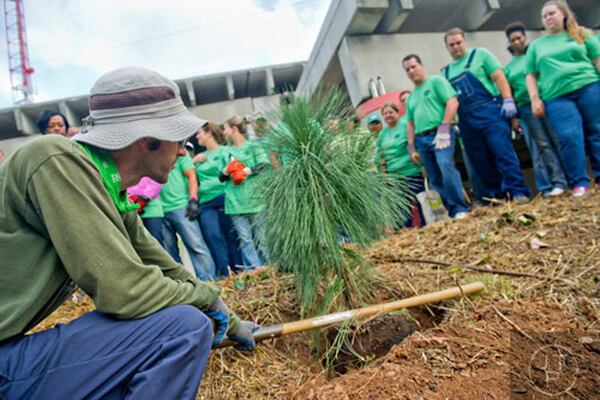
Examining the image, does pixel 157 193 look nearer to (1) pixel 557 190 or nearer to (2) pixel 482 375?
(2) pixel 482 375

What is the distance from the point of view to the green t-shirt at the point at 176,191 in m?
3.61

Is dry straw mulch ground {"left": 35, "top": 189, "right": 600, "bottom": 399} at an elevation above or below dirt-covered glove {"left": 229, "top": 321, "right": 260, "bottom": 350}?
below

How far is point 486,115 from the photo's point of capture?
367 cm

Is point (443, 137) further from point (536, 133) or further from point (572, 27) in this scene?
point (572, 27)

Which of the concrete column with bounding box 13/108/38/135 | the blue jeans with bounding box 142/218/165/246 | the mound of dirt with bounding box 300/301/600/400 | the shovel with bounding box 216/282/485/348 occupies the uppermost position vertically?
the concrete column with bounding box 13/108/38/135

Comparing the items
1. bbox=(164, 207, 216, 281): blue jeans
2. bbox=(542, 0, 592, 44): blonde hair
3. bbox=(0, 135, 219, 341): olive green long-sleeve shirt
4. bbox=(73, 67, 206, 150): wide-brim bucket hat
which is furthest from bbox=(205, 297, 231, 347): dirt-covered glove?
bbox=(542, 0, 592, 44): blonde hair

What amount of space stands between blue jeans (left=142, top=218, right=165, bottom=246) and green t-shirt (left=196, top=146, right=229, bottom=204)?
1.61 feet

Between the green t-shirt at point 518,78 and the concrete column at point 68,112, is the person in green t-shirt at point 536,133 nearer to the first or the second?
the green t-shirt at point 518,78

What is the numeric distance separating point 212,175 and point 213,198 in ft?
0.75

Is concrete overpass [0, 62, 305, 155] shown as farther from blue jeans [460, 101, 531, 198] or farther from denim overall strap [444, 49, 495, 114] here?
blue jeans [460, 101, 531, 198]

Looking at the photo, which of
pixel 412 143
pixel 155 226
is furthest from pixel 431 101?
pixel 155 226

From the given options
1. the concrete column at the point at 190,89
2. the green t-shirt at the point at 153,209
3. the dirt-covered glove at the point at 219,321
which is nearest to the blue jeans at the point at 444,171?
the green t-shirt at the point at 153,209

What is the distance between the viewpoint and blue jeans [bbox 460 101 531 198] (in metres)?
3.60

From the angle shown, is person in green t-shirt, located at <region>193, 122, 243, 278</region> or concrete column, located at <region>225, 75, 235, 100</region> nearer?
person in green t-shirt, located at <region>193, 122, 243, 278</region>
